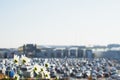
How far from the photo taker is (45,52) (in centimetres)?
16438

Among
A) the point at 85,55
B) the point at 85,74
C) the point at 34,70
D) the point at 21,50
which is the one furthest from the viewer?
the point at 85,55

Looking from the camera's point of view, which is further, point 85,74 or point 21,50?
point 21,50

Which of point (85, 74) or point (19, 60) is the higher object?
point (19, 60)

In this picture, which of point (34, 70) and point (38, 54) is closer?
point (34, 70)

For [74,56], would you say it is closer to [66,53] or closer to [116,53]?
[66,53]

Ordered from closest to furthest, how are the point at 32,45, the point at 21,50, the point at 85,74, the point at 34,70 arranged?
the point at 34,70 → the point at 85,74 → the point at 21,50 → the point at 32,45

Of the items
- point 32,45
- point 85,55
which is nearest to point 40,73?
point 32,45

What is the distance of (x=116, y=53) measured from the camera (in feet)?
541

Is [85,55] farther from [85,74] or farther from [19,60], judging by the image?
[19,60]

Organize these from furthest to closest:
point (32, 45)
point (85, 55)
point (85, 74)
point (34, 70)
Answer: point (85, 55) → point (32, 45) → point (85, 74) → point (34, 70)

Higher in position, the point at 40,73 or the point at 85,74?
the point at 40,73

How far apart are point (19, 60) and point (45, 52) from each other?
159021 mm

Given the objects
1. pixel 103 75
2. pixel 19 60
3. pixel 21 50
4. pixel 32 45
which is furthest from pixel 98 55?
pixel 19 60

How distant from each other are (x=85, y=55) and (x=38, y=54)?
21.8m
